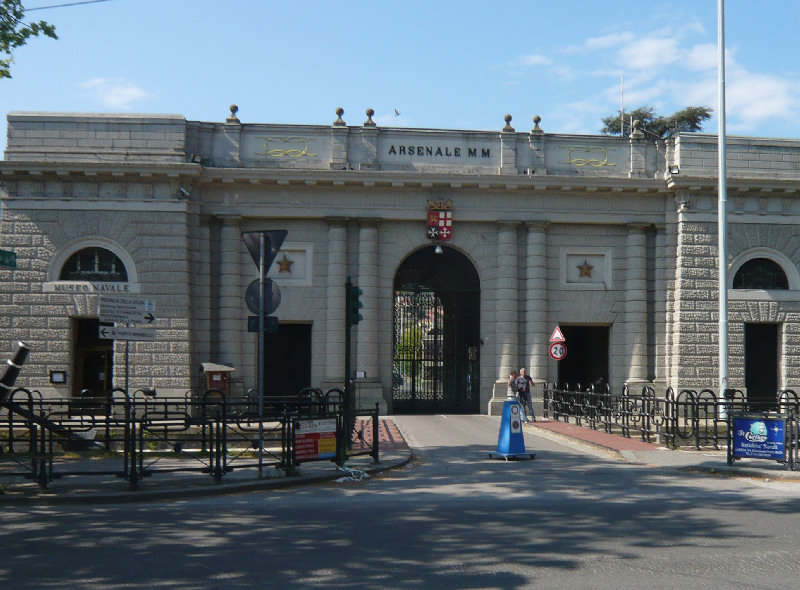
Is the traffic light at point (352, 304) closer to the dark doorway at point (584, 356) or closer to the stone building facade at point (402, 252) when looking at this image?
the stone building facade at point (402, 252)

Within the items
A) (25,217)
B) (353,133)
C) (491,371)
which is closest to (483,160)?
(353,133)

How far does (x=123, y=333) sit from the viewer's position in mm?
13078

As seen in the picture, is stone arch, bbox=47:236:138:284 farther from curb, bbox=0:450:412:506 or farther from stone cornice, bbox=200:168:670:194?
curb, bbox=0:450:412:506

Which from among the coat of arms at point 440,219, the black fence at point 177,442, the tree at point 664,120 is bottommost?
the black fence at point 177,442

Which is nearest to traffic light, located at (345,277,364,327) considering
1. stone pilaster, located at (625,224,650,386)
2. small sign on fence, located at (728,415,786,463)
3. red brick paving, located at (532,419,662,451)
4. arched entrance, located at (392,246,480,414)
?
red brick paving, located at (532,419,662,451)

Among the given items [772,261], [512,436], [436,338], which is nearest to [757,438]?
[512,436]

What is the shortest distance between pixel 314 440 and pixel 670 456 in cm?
742

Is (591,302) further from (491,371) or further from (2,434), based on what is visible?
(2,434)

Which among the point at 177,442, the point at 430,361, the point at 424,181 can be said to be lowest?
the point at 177,442

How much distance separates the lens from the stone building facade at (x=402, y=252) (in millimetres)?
26250

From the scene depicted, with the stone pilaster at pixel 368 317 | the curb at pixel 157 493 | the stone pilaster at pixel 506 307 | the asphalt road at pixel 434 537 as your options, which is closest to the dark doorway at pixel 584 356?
the stone pilaster at pixel 506 307

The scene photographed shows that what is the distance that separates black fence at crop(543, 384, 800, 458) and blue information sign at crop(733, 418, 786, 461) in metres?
0.17

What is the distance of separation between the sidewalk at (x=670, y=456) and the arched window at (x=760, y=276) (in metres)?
9.50

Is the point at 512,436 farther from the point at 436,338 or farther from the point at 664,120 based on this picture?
the point at 664,120
